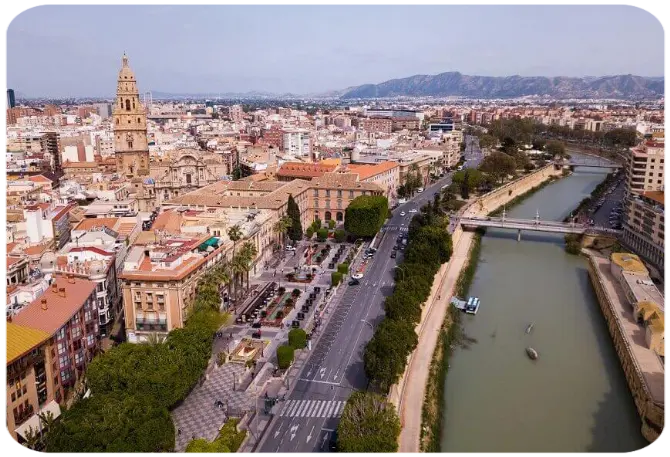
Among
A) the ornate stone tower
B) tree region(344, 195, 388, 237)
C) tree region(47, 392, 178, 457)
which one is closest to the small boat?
tree region(47, 392, 178, 457)

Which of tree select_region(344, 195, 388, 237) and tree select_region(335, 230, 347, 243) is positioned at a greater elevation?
tree select_region(344, 195, 388, 237)

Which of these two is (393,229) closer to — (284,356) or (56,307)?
(284,356)

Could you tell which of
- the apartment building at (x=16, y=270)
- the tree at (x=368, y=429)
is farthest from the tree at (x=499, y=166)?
the tree at (x=368, y=429)

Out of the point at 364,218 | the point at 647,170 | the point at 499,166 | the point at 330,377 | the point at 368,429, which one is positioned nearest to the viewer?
the point at 368,429

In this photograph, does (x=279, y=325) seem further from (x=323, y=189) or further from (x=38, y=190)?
(x=38, y=190)

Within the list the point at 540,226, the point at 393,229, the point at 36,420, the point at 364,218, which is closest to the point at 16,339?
the point at 36,420

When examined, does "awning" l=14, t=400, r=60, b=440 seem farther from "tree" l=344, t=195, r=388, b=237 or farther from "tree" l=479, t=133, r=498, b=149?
"tree" l=479, t=133, r=498, b=149
